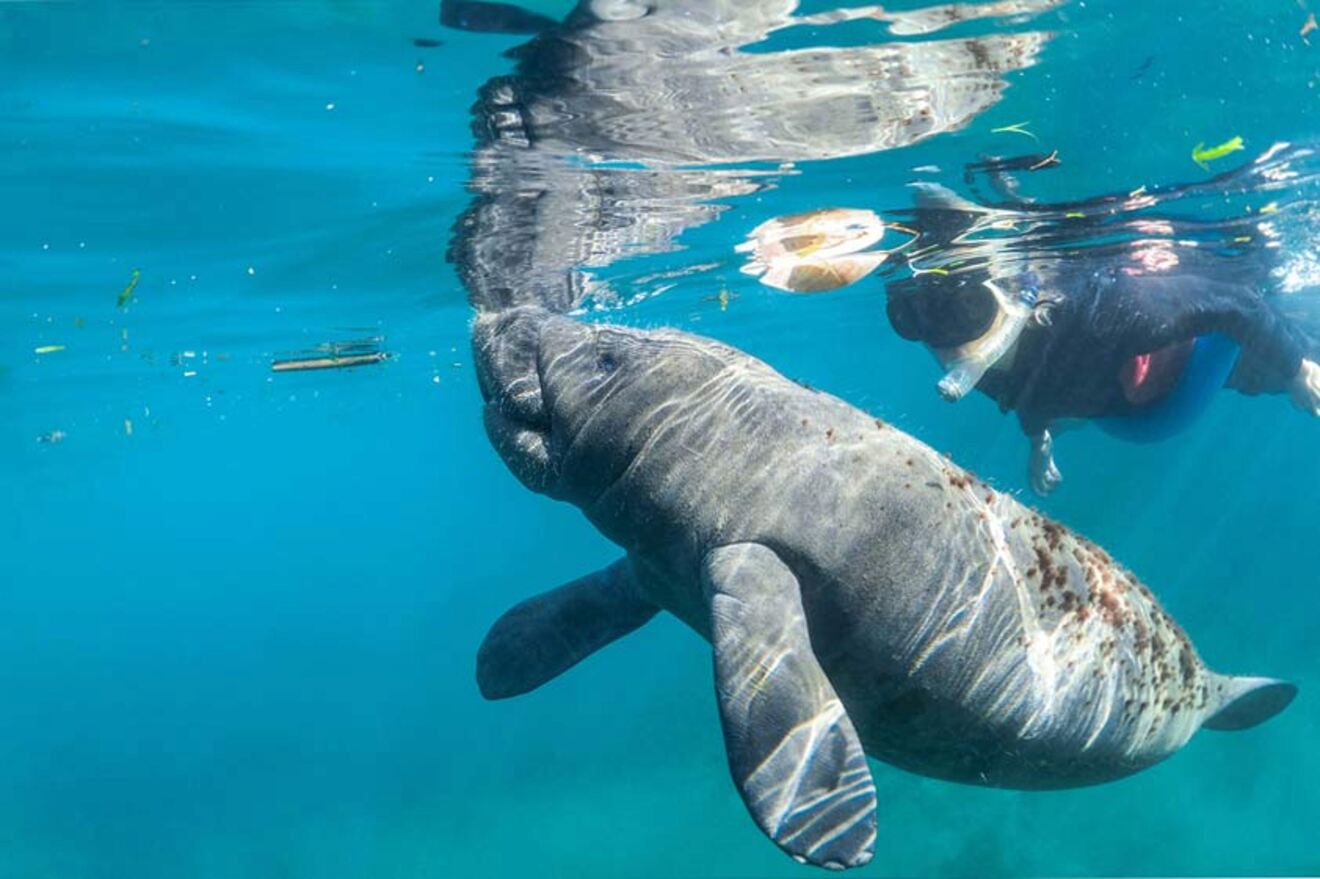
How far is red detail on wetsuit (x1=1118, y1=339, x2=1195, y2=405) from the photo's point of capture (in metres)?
9.66

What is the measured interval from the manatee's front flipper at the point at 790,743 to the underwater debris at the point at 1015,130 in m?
7.16

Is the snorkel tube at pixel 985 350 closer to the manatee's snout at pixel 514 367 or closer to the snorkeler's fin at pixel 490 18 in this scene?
the manatee's snout at pixel 514 367

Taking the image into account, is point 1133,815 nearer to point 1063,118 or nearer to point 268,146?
point 1063,118

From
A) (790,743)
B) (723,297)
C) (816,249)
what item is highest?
Result: (790,743)

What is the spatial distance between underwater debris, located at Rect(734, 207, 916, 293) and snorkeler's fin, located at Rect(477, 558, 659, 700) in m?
7.91

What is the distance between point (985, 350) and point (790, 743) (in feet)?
21.5

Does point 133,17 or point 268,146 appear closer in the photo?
point 133,17

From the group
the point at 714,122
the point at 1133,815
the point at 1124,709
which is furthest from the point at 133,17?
the point at 1133,815

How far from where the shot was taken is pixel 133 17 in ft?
20.8

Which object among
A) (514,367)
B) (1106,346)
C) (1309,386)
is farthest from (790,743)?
(1309,386)

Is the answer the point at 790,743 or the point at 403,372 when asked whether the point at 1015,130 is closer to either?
the point at 790,743

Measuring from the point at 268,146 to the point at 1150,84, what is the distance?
26.4 ft

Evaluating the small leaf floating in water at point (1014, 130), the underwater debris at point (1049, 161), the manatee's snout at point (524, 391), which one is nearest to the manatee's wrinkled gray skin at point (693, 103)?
the small leaf floating in water at point (1014, 130)

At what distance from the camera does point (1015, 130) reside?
9.15 meters
